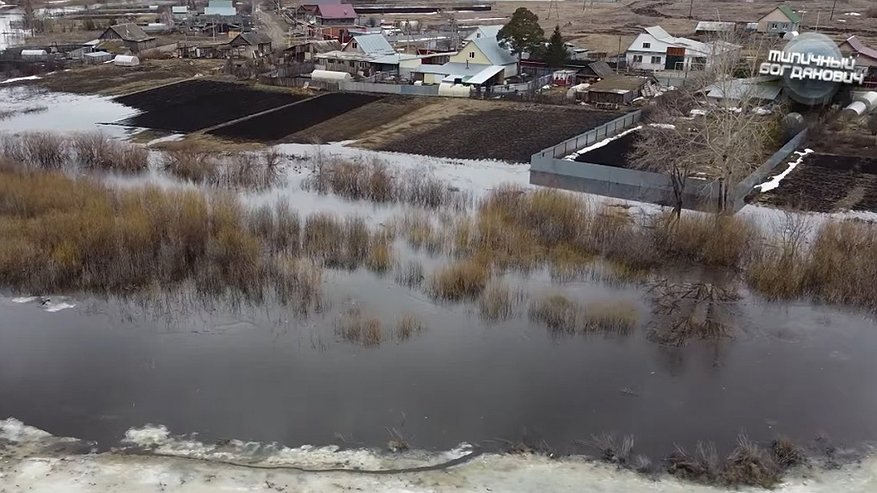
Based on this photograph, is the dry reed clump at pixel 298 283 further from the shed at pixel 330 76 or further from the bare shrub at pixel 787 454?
the shed at pixel 330 76

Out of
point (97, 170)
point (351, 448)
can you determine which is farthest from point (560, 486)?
point (97, 170)

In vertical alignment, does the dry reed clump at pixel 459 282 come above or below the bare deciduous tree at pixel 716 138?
below

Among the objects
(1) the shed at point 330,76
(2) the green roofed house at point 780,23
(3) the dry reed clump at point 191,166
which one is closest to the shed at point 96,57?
(1) the shed at point 330,76

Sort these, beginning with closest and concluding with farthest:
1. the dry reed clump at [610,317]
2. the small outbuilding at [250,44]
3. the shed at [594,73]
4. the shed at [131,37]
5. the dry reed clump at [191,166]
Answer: the dry reed clump at [610,317] < the dry reed clump at [191,166] < the shed at [594,73] < the small outbuilding at [250,44] < the shed at [131,37]

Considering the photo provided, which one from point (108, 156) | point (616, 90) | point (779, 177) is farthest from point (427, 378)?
point (616, 90)

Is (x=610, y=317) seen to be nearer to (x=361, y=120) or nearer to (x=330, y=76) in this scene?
(x=361, y=120)

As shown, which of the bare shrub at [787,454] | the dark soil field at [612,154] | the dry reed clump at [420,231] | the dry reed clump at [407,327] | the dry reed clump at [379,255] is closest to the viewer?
the bare shrub at [787,454]

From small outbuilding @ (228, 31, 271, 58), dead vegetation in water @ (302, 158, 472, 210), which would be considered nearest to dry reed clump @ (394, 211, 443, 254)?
dead vegetation in water @ (302, 158, 472, 210)
